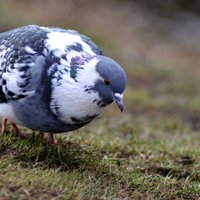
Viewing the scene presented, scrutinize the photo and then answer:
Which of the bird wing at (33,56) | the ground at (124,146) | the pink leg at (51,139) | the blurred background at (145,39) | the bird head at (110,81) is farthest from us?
the blurred background at (145,39)

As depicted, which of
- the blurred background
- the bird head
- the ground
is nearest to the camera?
the ground

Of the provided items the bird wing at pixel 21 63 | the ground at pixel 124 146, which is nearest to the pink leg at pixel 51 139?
the ground at pixel 124 146

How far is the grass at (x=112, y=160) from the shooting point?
14.5 feet

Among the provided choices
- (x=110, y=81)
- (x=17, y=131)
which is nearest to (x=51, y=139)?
(x=17, y=131)

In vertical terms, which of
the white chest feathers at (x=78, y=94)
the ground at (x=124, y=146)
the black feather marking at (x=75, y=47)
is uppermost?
the black feather marking at (x=75, y=47)

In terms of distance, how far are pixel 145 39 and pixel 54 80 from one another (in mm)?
13610

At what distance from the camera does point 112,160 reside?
564cm

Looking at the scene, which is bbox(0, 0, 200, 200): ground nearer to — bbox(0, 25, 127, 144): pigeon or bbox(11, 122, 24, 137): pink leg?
bbox(11, 122, 24, 137): pink leg

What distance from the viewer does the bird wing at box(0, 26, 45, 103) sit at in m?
4.84

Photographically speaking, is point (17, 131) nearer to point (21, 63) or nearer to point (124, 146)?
point (21, 63)

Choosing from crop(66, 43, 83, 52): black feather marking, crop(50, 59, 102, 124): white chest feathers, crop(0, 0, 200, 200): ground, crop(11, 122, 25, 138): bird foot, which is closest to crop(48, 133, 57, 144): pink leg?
crop(0, 0, 200, 200): ground

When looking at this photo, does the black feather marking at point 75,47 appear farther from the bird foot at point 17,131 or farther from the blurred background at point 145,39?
the blurred background at point 145,39

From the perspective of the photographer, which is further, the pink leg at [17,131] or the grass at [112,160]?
the pink leg at [17,131]

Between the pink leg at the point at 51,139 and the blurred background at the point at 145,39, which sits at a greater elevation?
the pink leg at the point at 51,139
